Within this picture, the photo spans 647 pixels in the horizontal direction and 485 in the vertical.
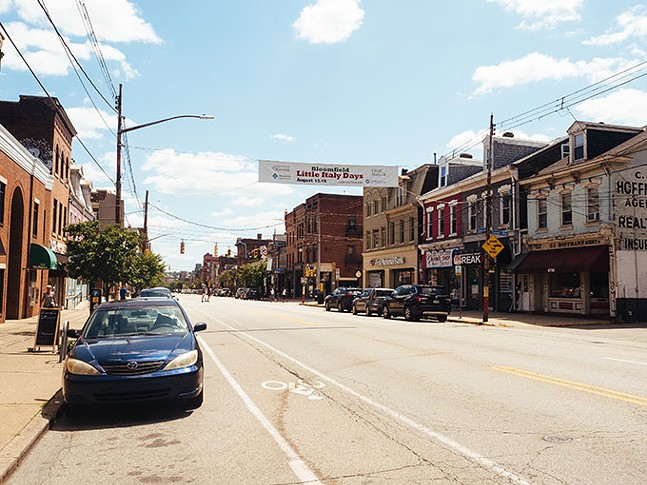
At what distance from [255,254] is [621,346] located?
9707cm

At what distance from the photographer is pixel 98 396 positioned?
729 centimetres

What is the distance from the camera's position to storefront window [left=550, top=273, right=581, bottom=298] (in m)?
29.7

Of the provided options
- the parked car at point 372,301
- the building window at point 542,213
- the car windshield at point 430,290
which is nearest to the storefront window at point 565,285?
the building window at point 542,213

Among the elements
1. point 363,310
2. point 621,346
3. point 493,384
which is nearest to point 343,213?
point 363,310

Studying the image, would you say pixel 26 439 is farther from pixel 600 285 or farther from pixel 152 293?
pixel 600 285

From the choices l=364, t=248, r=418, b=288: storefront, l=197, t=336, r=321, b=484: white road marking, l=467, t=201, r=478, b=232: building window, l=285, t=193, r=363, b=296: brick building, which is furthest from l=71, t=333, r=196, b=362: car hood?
l=285, t=193, r=363, b=296: brick building

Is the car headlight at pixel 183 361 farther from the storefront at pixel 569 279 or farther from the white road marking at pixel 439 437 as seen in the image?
the storefront at pixel 569 279

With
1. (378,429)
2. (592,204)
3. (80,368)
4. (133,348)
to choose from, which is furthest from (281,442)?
(592,204)

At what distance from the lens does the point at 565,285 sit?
99.8 ft

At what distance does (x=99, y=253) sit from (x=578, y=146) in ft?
74.6

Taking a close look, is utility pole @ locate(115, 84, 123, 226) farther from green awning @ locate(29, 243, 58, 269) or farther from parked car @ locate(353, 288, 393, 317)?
parked car @ locate(353, 288, 393, 317)

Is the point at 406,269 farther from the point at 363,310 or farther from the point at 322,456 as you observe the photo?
the point at 322,456

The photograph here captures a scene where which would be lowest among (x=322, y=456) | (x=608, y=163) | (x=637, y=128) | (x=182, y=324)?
(x=322, y=456)

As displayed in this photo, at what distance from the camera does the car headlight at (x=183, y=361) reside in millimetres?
7629
